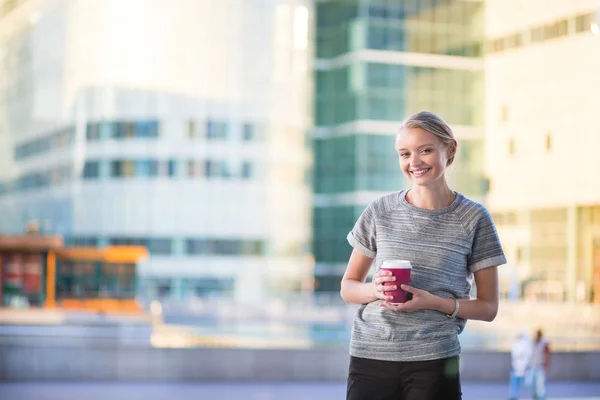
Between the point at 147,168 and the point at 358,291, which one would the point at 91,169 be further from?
the point at 358,291

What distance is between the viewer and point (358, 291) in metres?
3.27

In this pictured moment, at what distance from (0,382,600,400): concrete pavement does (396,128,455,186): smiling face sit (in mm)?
11241

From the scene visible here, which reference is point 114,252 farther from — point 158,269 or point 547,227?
point 547,227

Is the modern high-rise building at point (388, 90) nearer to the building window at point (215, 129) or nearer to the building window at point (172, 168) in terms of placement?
the building window at point (215, 129)

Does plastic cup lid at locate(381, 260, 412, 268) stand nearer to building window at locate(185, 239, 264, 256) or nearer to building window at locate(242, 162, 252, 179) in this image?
building window at locate(185, 239, 264, 256)

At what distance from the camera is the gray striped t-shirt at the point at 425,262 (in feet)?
10.5

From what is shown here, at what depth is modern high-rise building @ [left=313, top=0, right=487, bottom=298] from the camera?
52.4 m

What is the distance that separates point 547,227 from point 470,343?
28.3 m

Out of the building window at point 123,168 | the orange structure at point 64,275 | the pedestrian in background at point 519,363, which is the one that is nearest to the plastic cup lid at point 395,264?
the pedestrian in background at point 519,363

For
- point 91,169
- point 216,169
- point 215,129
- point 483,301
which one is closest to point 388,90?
point 215,129

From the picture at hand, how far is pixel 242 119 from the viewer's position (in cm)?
5628

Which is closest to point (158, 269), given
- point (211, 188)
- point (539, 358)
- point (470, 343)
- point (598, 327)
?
point (211, 188)

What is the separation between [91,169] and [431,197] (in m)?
55.1

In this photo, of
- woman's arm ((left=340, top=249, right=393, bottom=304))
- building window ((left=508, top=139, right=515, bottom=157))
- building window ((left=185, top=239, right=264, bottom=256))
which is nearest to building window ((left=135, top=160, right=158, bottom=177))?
building window ((left=185, top=239, right=264, bottom=256))
